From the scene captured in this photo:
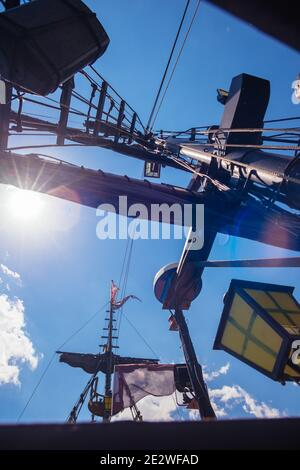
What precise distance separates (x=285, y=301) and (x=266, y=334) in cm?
95

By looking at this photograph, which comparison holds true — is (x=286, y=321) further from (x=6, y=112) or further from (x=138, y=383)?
(x=138, y=383)

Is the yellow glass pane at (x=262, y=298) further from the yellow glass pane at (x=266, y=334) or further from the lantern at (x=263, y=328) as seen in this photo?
the yellow glass pane at (x=266, y=334)

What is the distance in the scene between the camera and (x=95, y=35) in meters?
4.53

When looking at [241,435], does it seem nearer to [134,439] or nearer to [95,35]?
[134,439]

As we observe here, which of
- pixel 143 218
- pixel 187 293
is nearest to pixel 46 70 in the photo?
pixel 143 218

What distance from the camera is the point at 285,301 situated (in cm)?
539

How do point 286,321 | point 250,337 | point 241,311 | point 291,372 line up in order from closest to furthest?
point 291,372 → point 286,321 → point 250,337 → point 241,311

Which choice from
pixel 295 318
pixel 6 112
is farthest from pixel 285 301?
pixel 6 112

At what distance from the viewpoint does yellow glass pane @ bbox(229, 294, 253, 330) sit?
5.08 meters

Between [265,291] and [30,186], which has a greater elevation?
[30,186]

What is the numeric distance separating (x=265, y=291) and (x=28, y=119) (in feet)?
25.6

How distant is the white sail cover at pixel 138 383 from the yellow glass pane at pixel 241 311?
652 centimetres

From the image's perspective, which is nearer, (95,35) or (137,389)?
(95,35)
